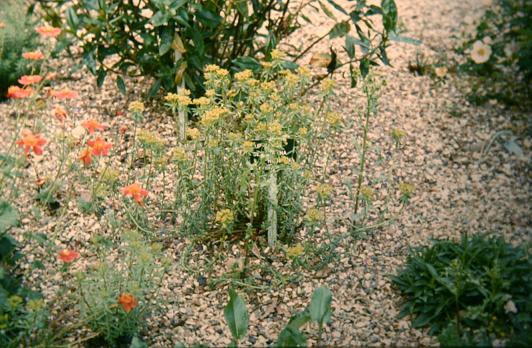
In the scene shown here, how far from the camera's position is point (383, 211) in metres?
2.86

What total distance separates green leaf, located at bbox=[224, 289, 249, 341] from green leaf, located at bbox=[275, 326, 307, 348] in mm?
155

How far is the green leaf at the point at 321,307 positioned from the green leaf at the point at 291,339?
10cm

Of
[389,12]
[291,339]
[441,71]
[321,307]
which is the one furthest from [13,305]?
[441,71]

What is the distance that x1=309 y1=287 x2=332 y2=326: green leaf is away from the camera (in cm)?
233

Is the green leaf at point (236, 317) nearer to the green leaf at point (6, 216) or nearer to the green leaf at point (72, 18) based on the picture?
the green leaf at point (6, 216)

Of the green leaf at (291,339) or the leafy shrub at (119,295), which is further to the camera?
the leafy shrub at (119,295)

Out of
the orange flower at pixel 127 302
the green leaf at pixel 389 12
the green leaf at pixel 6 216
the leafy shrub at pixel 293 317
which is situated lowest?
the leafy shrub at pixel 293 317

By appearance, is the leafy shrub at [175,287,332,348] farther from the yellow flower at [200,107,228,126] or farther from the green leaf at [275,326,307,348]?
the yellow flower at [200,107,228,126]

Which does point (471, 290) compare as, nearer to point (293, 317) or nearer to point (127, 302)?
point (293, 317)

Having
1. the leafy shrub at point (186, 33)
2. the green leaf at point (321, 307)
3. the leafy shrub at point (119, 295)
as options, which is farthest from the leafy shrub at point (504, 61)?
the leafy shrub at point (119, 295)

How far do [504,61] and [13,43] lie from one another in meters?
2.66

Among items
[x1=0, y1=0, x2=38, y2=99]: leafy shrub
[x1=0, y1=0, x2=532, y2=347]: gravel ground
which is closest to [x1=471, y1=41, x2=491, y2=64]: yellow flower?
[x1=0, y1=0, x2=532, y2=347]: gravel ground

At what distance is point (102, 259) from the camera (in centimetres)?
242

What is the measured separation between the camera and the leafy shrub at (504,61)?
381 centimetres
